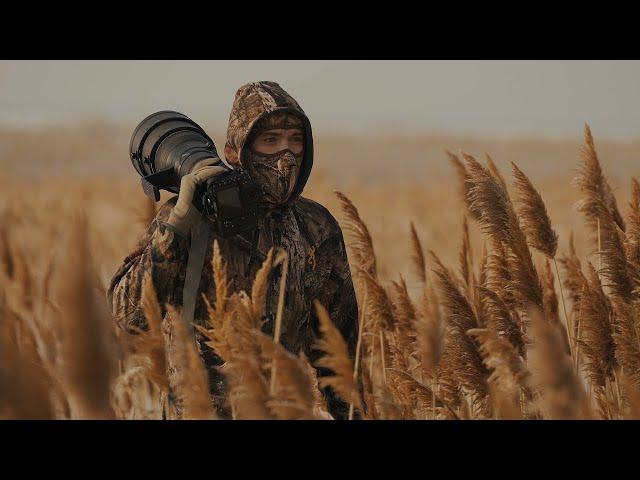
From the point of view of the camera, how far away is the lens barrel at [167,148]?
10.5ft

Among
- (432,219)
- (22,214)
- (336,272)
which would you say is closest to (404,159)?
(432,219)

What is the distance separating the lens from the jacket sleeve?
3.08 meters

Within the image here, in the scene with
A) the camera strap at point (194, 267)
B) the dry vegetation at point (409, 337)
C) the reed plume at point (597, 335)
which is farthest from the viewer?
the reed plume at point (597, 335)

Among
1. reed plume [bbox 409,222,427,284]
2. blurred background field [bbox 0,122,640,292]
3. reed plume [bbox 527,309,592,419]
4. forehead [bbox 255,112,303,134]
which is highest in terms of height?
blurred background field [bbox 0,122,640,292]

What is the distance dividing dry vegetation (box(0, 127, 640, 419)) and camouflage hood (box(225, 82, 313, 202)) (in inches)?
8.3

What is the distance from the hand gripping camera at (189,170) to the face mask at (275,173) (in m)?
0.21

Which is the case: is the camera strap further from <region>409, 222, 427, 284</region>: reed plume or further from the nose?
<region>409, 222, 427, 284</region>: reed plume

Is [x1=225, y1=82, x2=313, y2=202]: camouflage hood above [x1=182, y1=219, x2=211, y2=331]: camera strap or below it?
above

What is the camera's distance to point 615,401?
3.54 metres

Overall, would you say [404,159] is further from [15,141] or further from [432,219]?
[432,219]

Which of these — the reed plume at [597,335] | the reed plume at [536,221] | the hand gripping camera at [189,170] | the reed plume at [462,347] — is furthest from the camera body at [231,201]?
the reed plume at [597,335]

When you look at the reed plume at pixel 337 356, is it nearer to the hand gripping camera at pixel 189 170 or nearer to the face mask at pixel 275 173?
the hand gripping camera at pixel 189 170

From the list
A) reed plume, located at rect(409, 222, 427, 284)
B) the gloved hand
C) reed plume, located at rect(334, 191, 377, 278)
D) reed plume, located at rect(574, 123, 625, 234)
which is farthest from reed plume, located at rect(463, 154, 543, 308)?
the gloved hand

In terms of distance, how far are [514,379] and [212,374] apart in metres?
1.22
